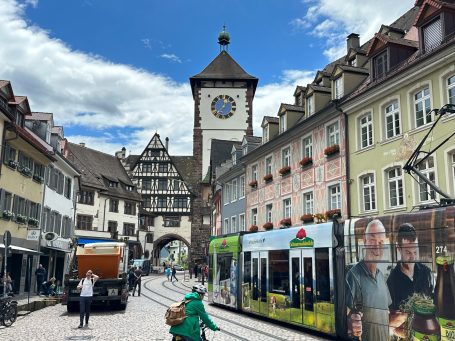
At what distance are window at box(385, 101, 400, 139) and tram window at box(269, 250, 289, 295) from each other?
7163 millimetres

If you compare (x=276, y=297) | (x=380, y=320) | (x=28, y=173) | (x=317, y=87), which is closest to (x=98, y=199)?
(x=28, y=173)

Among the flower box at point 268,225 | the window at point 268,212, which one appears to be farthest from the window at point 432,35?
the window at point 268,212

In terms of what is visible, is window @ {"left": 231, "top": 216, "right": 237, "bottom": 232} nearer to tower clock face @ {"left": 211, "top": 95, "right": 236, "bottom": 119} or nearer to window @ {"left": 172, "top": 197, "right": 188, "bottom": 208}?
tower clock face @ {"left": 211, "top": 95, "right": 236, "bottom": 119}

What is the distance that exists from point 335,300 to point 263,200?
1898 centimetres

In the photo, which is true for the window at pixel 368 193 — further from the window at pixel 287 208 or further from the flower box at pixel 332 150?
the window at pixel 287 208

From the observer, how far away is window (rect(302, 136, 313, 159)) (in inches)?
1012

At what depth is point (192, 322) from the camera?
6.96 meters

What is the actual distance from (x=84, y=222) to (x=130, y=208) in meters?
9.35

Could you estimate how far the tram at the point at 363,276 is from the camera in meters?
8.89

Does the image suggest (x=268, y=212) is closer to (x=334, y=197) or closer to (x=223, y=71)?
(x=334, y=197)

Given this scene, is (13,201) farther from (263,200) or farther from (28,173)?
(263,200)

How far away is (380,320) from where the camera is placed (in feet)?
34.1

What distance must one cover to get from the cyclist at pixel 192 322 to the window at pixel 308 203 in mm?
18798

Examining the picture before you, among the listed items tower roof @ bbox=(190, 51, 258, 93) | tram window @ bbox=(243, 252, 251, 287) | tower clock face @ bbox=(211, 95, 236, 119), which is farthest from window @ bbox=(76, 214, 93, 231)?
tram window @ bbox=(243, 252, 251, 287)
